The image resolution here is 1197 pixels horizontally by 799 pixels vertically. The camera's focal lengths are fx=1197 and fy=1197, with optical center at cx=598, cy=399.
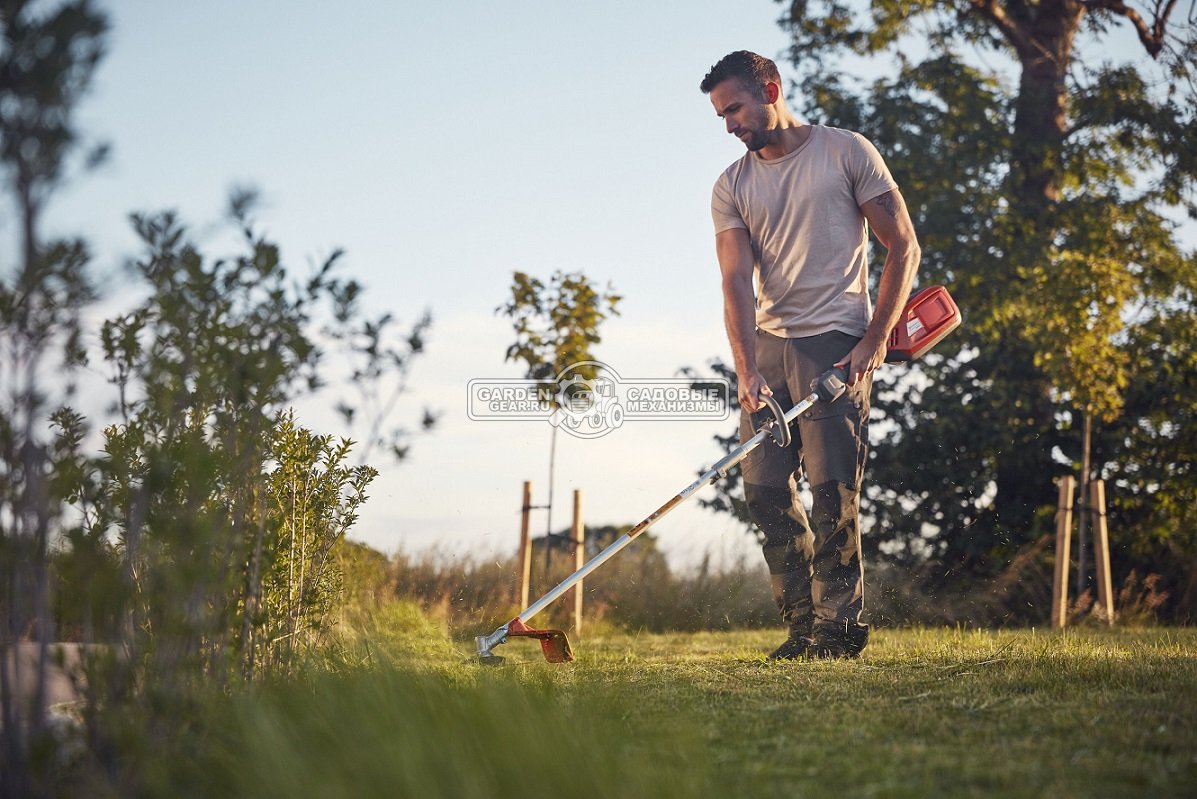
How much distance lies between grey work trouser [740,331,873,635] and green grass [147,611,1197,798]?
51 cm

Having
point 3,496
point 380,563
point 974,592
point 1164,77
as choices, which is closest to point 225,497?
point 3,496

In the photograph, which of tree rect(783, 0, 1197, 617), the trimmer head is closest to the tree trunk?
tree rect(783, 0, 1197, 617)

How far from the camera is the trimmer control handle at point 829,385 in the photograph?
4066 millimetres

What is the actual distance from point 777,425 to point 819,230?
29.1 inches

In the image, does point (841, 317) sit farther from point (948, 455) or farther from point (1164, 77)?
point (1164, 77)

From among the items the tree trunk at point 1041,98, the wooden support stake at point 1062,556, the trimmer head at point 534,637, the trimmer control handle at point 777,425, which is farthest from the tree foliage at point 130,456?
the tree trunk at point 1041,98

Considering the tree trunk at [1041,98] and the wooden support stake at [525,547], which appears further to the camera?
the tree trunk at [1041,98]

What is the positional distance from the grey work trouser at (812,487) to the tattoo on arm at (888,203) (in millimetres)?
462

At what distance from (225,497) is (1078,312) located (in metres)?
7.33

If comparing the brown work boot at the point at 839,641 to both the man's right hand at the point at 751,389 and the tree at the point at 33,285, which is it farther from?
the tree at the point at 33,285

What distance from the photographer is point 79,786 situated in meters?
2.11

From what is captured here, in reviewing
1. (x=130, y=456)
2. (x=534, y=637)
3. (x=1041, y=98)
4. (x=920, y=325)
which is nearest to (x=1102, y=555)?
(x=1041, y=98)

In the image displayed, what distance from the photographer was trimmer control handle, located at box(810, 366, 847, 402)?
407 cm

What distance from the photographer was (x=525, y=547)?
7266mm
